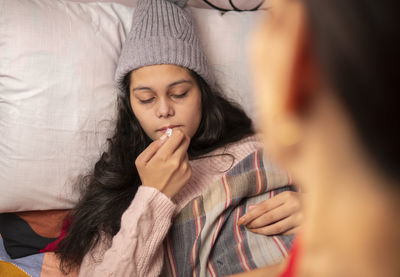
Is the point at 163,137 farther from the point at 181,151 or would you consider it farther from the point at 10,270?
the point at 10,270

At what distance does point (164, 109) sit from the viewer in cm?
108

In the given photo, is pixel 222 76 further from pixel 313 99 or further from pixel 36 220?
pixel 313 99

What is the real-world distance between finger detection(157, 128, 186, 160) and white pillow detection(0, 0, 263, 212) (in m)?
0.36

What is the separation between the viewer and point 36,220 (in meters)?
1.29

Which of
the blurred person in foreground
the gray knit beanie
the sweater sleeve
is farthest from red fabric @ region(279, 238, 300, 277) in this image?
the gray knit beanie

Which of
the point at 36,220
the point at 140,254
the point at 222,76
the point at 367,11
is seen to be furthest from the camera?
the point at 222,76

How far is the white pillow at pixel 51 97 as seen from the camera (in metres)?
1.18

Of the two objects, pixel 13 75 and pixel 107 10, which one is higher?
pixel 107 10

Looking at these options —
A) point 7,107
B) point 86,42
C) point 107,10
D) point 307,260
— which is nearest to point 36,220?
point 7,107

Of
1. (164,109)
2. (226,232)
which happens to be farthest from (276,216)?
(164,109)

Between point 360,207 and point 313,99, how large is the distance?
0.07 meters

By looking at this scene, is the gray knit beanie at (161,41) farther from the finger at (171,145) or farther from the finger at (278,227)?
the finger at (278,227)

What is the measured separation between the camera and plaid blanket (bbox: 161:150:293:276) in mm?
1016

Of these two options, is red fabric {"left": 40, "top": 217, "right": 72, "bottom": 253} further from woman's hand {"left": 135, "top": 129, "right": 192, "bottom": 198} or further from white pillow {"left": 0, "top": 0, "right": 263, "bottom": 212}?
woman's hand {"left": 135, "top": 129, "right": 192, "bottom": 198}
